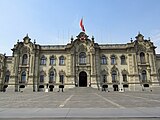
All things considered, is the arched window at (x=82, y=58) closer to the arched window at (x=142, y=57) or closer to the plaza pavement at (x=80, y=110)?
the arched window at (x=142, y=57)

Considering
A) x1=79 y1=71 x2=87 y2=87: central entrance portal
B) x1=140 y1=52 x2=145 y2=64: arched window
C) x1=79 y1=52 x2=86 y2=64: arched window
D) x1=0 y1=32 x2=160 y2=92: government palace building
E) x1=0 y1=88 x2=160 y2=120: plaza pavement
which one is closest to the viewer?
x1=0 y1=88 x2=160 y2=120: plaza pavement

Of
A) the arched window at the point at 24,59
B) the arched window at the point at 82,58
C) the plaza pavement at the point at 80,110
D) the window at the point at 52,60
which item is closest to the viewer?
the plaza pavement at the point at 80,110

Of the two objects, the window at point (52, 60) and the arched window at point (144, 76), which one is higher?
the window at point (52, 60)

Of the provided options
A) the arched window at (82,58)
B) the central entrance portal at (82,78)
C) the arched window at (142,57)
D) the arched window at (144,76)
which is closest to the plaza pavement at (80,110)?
the central entrance portal at (82,78)

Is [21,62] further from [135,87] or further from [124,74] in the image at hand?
[135,87]

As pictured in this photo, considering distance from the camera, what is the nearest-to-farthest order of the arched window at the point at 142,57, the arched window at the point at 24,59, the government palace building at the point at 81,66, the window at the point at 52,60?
1. the government palace building at the point at 81,66
2. the arched window at the point at 142,57
3. the arched window at the point at 24,59
4. the window at the point at 52,60

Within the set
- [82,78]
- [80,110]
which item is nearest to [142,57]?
[82,78]

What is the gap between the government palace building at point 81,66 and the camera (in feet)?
157

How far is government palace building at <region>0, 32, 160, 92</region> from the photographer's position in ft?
157

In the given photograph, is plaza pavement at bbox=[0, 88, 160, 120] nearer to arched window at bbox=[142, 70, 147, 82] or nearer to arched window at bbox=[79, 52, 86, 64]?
arched window at bbox=[79, 52, 86, 64]

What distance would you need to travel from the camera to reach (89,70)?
4884 cm

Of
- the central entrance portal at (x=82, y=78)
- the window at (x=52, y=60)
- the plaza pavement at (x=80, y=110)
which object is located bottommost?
the plaza pavement at (x=80, y=110)

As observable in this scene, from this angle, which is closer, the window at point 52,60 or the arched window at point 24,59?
the arched window at point 24,59

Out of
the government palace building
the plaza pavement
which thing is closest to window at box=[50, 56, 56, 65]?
the government palace building
